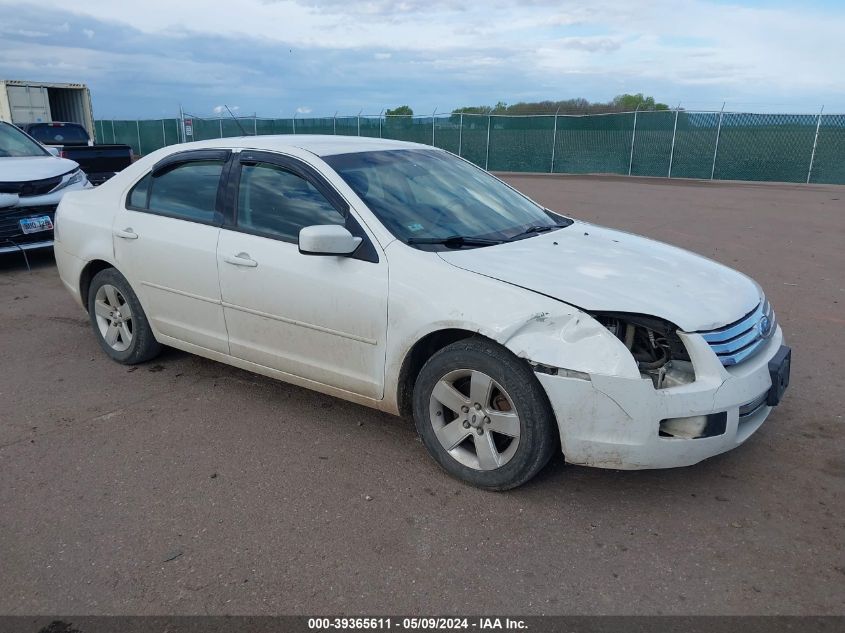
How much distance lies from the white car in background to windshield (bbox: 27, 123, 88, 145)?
25.2ft

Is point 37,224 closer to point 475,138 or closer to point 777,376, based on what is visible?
point 777,376

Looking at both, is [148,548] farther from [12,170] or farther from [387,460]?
[12,170]

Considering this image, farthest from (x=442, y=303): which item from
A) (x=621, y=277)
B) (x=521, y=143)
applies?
(x=521, y=143)

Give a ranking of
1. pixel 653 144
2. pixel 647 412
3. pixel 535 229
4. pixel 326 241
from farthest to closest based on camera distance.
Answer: pixel 653 144 < pixel 535 229 < pixel 326 241 < pixel 647 412

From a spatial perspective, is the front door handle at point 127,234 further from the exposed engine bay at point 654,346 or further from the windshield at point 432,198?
the exposed engine bay at point 654,346

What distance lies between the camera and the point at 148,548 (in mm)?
2963

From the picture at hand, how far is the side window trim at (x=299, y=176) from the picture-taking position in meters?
3.64

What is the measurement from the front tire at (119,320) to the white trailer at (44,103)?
16.1m

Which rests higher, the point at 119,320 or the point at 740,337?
the point at 740,337

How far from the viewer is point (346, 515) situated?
3215mm

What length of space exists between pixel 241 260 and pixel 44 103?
19.1 meters

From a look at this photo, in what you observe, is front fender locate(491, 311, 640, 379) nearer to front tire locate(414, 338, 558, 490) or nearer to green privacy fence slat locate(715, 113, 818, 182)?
front tire locate(414, 338, 558, 490)

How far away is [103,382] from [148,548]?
7.28 ft

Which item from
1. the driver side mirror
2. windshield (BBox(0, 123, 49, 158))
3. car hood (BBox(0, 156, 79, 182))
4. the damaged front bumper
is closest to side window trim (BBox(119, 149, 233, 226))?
the driver side mirror
